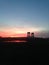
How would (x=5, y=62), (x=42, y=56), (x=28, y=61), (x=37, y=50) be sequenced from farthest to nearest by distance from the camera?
(x=37, y=50), (x=42, y=56), (x=28, y=61), (x=5, y=62)

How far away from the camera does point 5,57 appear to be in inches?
1507

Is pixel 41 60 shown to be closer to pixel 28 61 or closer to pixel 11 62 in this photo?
pixel 28 61

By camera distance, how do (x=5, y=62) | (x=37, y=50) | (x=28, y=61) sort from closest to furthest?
(x=5, y=62) < (x=28, y=61) < (x=37, y=50)

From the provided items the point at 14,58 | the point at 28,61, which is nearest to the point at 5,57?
the point at 14,58

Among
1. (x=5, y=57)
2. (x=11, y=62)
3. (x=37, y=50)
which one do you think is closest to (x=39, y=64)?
(x=11, y=62)

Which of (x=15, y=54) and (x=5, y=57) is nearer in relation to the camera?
(x=5, y=57)

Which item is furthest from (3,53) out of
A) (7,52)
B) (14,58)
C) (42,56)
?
(42,56)

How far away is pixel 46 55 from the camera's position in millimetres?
40969

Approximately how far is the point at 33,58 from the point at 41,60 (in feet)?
8.01

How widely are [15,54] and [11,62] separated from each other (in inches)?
250

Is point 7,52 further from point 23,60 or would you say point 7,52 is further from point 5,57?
point 23,60

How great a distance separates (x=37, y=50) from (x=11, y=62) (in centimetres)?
1271

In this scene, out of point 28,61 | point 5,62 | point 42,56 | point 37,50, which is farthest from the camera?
point 37,50

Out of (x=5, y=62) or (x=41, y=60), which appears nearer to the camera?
(x=5, y=62)
